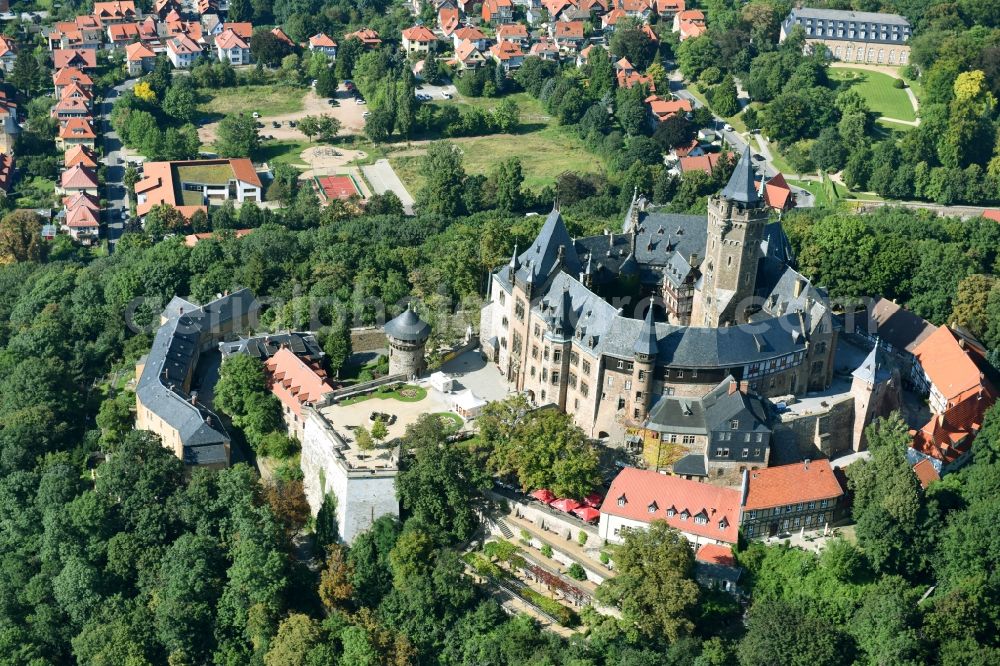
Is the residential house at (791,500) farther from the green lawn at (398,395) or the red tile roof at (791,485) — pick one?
the green lawn at (398,395)

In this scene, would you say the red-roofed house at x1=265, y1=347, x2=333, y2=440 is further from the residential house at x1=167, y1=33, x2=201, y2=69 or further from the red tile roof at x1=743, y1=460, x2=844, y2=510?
the residential house at x1=167, y1=33, x2=201, y2=69

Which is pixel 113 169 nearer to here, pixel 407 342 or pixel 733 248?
pixel 407 342

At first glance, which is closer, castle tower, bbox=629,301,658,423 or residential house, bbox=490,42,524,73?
castle tower, bbox=629,301,658,423

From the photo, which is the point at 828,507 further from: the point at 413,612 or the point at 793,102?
the point at 793,102

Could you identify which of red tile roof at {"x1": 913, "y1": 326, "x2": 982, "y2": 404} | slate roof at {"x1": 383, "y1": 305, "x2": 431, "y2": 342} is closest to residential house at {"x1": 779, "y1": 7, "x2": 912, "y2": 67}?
red tile roof at {"x1": 913, "y1": 326, "x2": 982, "y2": 404}

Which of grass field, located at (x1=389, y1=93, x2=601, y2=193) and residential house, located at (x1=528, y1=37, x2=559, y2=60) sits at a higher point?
residential house, located at (x1=528, y1=37, x2=559, y2=60)

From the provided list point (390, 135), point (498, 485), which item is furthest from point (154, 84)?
point (498, 485)

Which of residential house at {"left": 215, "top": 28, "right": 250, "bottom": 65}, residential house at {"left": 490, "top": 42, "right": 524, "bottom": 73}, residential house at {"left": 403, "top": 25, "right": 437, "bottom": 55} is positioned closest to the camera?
residential house at {"left": 490, "top": 42, "right": 524, "bottom": 73}
